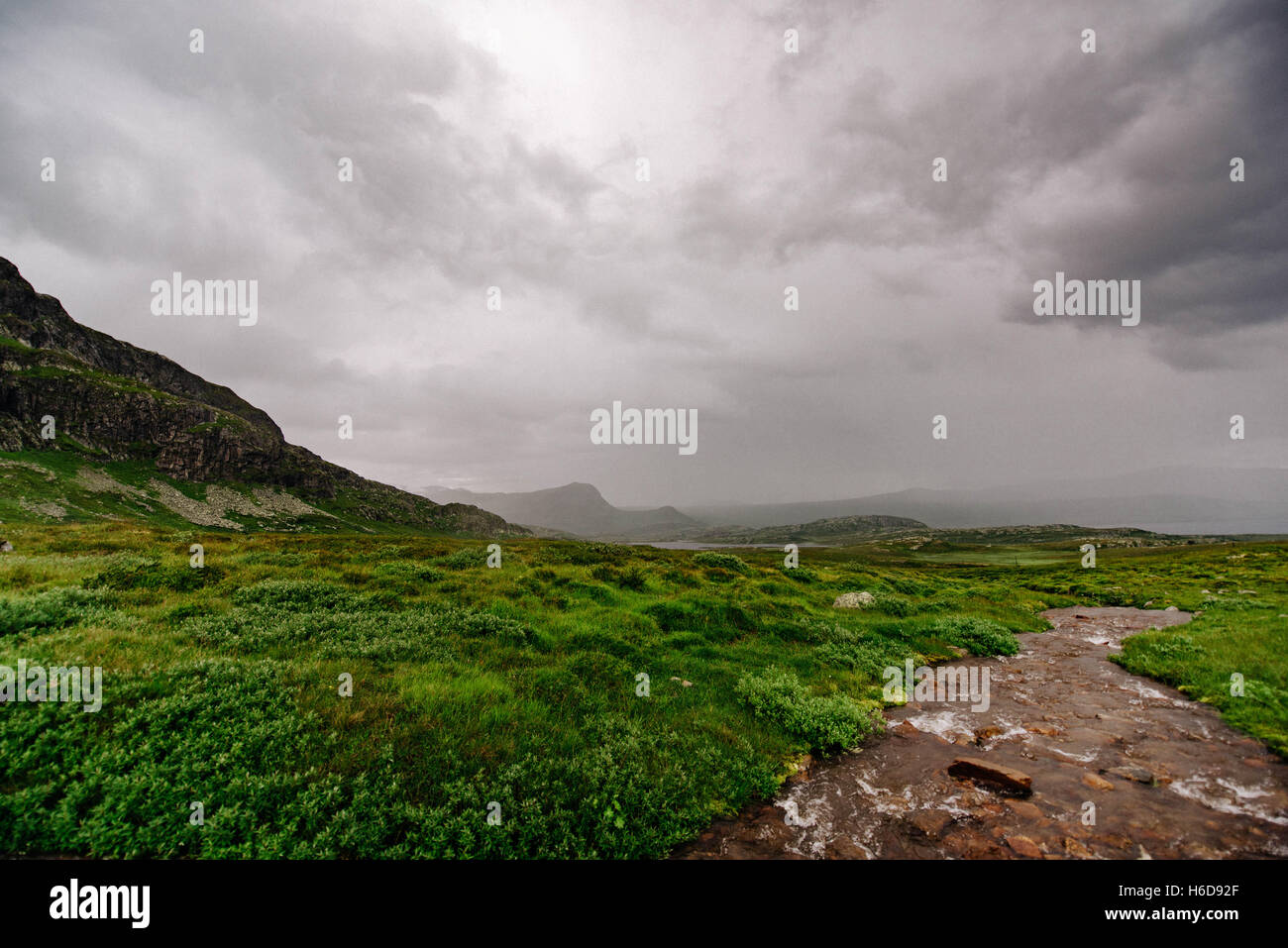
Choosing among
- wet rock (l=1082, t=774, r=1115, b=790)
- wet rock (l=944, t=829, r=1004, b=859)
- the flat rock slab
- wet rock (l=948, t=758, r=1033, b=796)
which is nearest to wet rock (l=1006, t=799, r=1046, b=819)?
the flat rock slab

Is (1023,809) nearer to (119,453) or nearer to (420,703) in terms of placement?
(420,703)

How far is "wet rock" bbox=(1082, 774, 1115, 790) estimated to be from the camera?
265 inches

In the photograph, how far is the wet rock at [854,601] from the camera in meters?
20.8

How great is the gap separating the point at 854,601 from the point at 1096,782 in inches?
576

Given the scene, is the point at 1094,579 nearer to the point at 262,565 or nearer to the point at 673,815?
the point at 673,815

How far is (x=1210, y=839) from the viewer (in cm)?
555

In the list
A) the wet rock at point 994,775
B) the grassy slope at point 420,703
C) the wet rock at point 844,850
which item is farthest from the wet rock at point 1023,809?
the grassy slope at point 420,703

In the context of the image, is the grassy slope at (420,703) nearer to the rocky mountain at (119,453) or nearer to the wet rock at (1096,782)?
the wet rock at (1096,782)

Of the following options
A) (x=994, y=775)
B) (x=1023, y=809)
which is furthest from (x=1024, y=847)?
(x=994, y=775)

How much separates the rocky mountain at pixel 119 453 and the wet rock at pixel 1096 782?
373 ft

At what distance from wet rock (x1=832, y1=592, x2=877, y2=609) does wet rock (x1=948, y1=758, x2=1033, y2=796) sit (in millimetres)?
13626

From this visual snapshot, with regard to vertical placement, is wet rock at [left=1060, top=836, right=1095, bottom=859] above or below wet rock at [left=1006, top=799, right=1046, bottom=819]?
above

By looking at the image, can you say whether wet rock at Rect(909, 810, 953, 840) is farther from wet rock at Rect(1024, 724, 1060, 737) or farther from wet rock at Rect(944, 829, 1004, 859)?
wet rock at Rect(1024, 724, 1060, 737)

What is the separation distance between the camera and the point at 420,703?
7.94m
